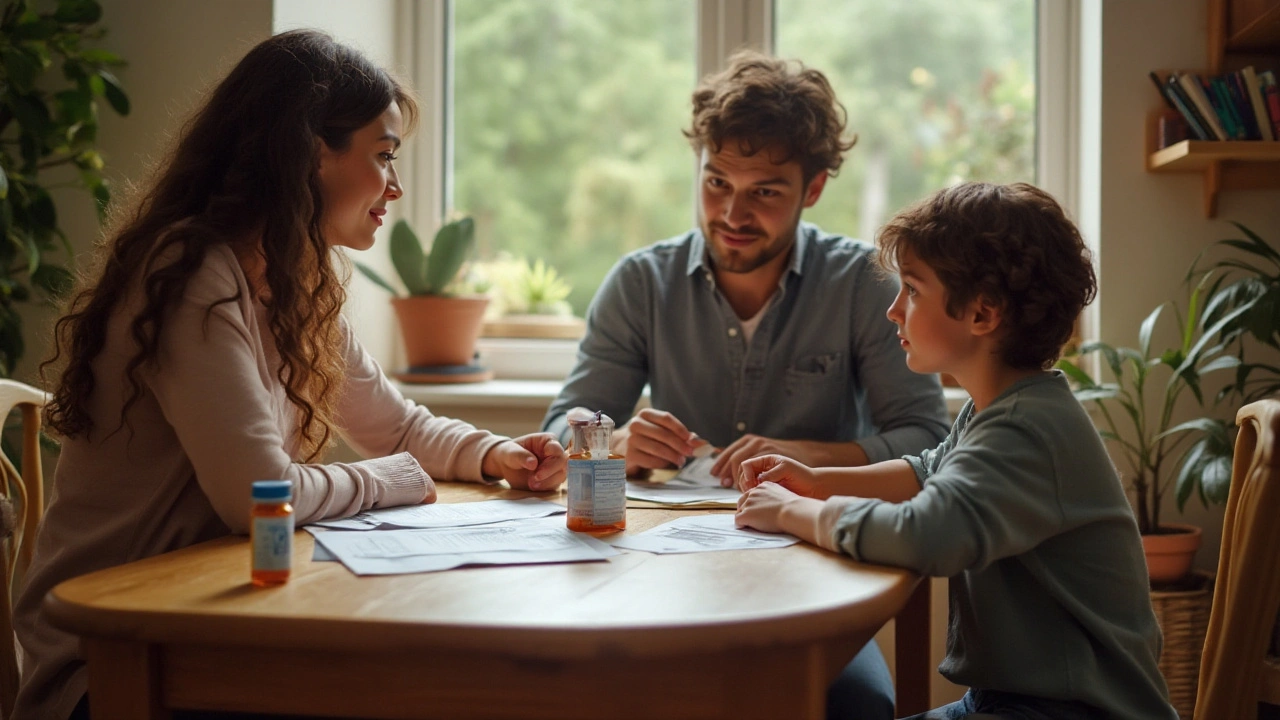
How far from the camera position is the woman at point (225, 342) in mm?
1203

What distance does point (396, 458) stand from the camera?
58.2 inches

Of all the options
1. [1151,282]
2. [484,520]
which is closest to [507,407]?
[484,520]

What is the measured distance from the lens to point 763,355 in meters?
2.09

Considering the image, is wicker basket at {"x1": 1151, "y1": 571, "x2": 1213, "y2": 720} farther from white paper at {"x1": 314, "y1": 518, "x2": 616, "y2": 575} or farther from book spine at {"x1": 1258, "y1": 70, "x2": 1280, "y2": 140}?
white paper at {"x1": 314, "y1": 518, "x2": 616, "y2": 575}

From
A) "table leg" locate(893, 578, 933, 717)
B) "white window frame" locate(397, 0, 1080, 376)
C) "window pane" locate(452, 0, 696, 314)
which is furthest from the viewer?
"window pane" locate(452, 0, 696, 314)

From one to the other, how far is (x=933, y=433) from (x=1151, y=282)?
0.92 m

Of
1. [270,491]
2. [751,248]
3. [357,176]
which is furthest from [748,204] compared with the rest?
[270,491]

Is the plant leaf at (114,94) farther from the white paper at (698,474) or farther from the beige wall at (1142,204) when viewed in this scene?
the beige wall at (1142,204)

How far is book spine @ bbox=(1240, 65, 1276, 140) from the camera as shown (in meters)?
2.33

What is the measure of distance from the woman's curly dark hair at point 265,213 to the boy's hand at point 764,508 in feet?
1.94

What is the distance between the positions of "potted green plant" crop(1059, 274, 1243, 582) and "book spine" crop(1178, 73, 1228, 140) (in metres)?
0.35

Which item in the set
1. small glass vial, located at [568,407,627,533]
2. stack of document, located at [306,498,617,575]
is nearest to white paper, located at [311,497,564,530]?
stack of document, located at [306,498,617,575]

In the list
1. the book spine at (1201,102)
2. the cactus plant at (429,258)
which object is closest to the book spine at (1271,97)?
the book spine at (1201,102)

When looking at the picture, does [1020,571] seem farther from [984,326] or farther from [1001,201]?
[1001,201]
